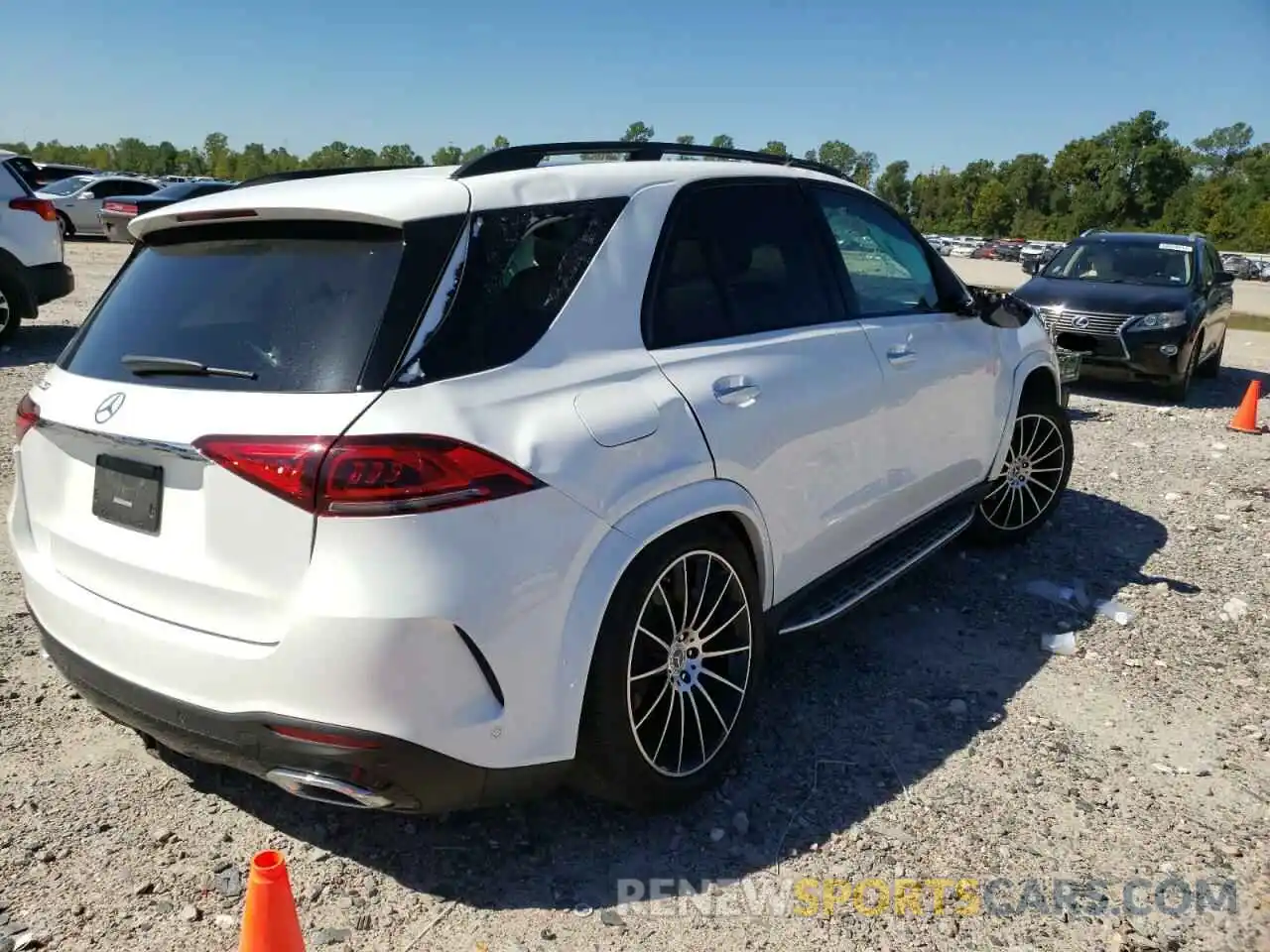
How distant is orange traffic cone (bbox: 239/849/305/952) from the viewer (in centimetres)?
211

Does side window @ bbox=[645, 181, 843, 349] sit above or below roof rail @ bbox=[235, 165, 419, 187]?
below

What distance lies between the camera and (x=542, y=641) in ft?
7.75

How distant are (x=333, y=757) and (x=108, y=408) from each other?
3.52 feet

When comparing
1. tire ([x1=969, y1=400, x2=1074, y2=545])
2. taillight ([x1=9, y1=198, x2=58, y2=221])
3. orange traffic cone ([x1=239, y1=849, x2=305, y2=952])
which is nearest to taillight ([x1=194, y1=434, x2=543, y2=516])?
orange traffic cone ([x1=239, y1=849, x2=305, y2=952])

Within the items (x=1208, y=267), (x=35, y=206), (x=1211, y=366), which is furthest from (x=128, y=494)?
(x=1211, y=366)

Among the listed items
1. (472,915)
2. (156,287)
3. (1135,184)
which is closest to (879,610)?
(472,915)

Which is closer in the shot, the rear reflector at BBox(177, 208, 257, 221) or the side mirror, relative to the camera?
the rear reflector at BBox(177, 208, 257, 221)

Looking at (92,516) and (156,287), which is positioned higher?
(156,287)

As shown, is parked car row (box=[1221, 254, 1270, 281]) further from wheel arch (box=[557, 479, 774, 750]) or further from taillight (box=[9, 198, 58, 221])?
wheel arch (box=[557, 479, 774, 750])

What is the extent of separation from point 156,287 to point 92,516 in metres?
0.65

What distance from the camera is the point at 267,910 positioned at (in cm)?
211

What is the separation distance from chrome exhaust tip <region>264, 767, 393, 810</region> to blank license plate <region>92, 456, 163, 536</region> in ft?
2.16

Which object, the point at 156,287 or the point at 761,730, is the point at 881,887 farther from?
the point at 156,287

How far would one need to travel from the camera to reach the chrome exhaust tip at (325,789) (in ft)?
7.42
